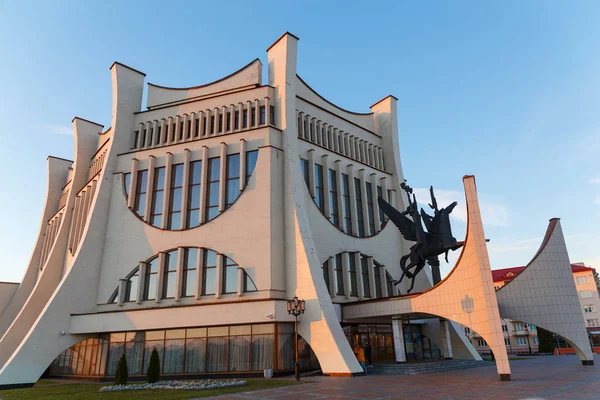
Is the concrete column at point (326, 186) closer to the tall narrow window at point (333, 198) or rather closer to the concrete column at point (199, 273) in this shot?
the tall narrow window at point (333, 198)

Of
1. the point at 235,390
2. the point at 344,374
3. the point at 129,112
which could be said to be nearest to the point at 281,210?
the point at 344,374

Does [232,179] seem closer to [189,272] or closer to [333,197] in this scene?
[189,272]

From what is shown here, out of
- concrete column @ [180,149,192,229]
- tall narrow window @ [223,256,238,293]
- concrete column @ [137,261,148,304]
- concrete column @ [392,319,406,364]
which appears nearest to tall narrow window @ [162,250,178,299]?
concrete column @ [137,261,148,304]

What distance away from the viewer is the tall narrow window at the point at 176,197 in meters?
28.1

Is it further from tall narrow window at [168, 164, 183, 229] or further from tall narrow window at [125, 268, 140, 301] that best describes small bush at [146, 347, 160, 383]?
tall narrow window at [168, 164, 183, 229]

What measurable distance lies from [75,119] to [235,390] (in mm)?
33047

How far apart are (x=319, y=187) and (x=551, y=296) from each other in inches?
646

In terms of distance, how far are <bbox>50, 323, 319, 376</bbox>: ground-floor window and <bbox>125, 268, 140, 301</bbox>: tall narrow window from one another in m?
2.68

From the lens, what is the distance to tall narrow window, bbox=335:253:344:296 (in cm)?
2917

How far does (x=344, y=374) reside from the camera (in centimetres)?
2042

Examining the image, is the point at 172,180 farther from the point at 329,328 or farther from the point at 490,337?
the point at 490,337

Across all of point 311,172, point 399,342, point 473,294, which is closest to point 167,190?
point 311,172

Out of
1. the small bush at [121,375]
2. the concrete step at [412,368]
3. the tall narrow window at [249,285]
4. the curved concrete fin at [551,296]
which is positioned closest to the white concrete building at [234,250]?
the tall narrow window at [249,285]

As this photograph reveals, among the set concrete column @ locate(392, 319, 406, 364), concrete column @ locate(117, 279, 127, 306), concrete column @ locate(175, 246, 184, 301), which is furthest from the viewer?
concrete column @ locate(117, 279, 127, 306)
